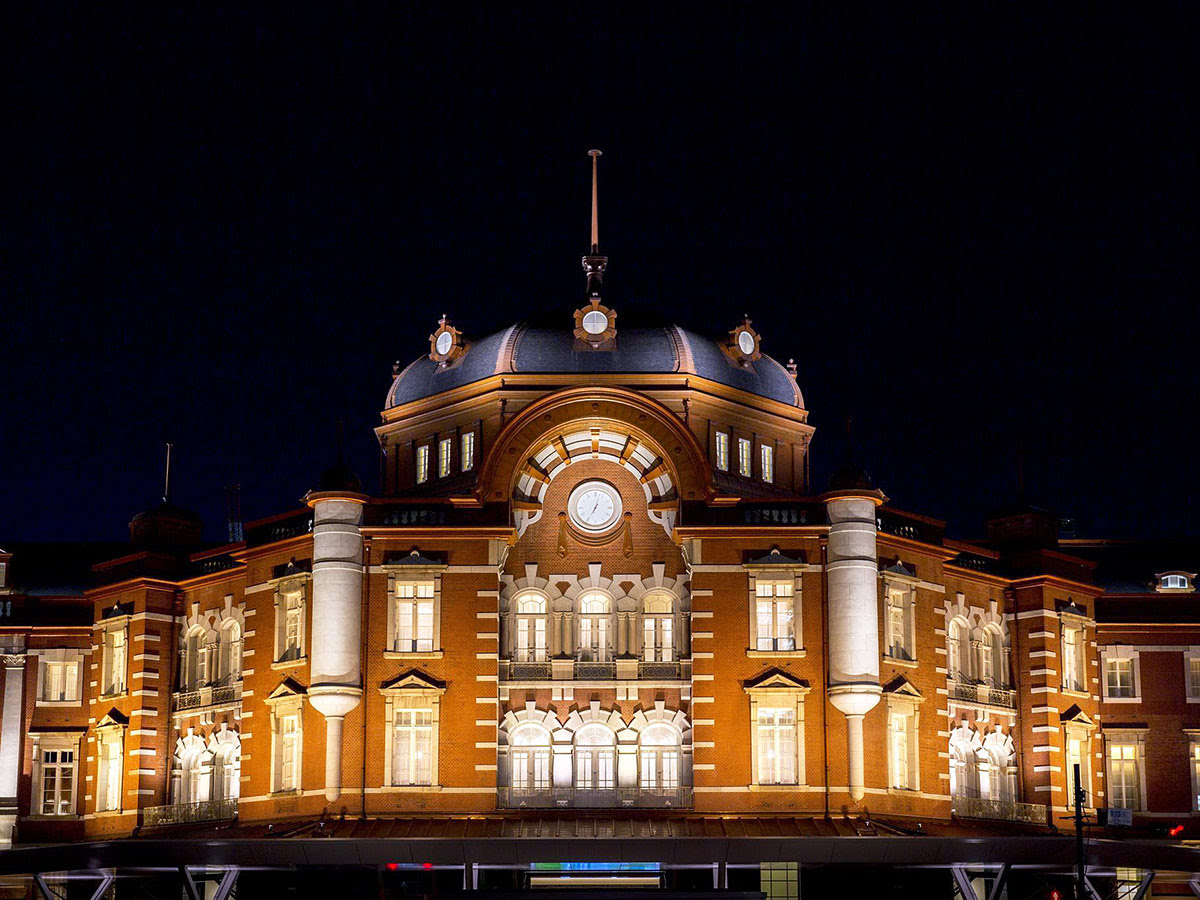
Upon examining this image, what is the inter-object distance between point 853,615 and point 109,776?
1087 inches

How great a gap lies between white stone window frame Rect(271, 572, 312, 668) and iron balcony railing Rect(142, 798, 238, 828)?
517 cm

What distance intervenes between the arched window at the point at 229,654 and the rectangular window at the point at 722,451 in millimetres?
17355

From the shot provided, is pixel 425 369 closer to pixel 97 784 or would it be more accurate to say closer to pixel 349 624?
pixel 349 624

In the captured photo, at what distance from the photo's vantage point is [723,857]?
54031mm

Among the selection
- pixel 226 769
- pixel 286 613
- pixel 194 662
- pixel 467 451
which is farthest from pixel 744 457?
pixel 226 769

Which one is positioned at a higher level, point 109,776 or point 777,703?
point 777,703

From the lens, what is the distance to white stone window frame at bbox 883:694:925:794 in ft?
202

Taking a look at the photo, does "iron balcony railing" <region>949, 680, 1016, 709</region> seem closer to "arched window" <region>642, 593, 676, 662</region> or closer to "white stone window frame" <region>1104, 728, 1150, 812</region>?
"white stone window frame" <region>1104, 728, 1150, 812</region>

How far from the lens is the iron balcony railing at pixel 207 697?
66938 millimetres

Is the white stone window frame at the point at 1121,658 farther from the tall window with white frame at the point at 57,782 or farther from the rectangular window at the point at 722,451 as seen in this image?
the tall window with white frame at the point at 57,782

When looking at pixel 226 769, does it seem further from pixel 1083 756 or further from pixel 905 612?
pixel 1083 756

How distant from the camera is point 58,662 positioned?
74.1 metres

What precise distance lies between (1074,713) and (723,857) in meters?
19.7

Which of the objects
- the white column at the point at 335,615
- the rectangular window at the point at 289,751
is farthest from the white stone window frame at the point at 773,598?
the rectangular window at the point at 289,751
